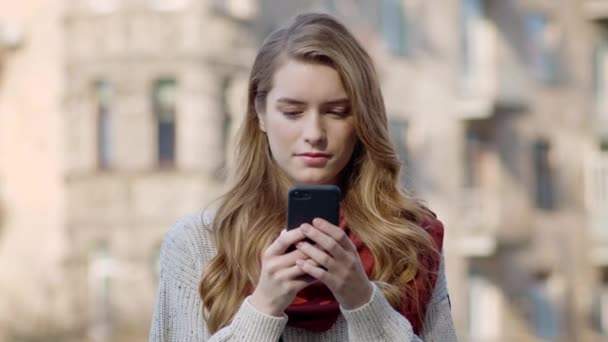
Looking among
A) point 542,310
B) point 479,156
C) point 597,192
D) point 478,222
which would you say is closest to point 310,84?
point 478,222

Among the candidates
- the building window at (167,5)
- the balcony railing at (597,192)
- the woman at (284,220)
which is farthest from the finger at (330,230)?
the balcony railing at (597,192)

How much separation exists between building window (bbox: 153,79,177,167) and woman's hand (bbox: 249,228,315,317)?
18011 mm

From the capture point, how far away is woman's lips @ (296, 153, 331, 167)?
122 inches

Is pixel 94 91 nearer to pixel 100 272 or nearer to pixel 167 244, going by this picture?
pixel 100 272

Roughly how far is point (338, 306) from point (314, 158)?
0.32 metres

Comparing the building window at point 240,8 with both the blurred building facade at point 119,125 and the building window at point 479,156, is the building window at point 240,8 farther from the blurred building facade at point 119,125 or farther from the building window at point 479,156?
the building window at point 479,156

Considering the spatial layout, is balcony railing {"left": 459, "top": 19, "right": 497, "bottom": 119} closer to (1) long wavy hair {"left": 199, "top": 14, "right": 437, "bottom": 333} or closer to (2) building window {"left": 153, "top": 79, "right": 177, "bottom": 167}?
(2) building window {"left": 153, "top": 79, "right": 177, "bottom": 167}

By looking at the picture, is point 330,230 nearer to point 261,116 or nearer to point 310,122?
point 310,122

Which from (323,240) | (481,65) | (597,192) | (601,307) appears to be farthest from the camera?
(601,307)

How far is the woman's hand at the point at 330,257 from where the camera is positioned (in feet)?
9.11

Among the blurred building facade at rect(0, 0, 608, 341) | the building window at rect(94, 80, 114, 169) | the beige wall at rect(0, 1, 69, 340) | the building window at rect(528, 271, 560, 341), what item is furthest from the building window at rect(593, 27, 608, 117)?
the beige wall at rect(0, 1, 69, 340)

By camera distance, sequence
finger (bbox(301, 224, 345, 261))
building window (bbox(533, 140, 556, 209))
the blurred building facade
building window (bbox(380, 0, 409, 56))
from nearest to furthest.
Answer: finger (bbox(301, 224, 345, 261)), the blurred building facade, building window (bbox(380, 0, 409, 56)), building window (bbox(533, 140, 556, 209))

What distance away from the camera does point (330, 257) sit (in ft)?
9.17

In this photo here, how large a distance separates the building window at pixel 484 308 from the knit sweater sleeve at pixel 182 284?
22790 millimetres
